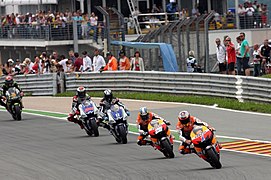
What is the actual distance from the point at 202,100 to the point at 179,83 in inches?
64.2

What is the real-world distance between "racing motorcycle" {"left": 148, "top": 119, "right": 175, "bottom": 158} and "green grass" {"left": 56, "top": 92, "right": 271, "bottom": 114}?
639cm

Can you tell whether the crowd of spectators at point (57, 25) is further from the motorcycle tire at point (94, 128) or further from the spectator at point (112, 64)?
the motorcycle tire at point (94, 128)

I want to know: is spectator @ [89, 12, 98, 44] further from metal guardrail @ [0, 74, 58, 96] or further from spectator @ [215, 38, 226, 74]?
spectator @ [215, 38, 226, 74]

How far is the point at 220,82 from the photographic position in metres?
24.0

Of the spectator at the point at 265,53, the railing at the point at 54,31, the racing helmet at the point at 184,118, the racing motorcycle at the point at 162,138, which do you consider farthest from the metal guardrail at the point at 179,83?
the racing helmet at the point at 184,118

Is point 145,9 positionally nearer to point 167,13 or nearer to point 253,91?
point 167,13

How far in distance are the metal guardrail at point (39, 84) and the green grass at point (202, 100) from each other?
3.04 feet

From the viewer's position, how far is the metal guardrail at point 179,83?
22.4 m

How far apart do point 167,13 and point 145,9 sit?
18.5 feet

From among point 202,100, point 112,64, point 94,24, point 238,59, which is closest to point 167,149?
point 202,100

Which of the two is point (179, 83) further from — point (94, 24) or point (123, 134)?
point (94, 24)

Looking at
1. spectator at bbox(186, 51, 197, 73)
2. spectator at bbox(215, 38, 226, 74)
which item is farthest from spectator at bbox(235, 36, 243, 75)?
spectator at bbox(186, 51, 197, 73)

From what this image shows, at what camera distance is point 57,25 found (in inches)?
1487

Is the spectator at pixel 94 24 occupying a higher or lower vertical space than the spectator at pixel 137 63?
higher
